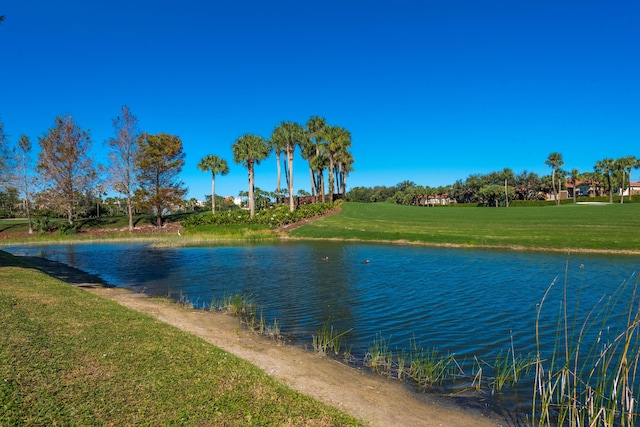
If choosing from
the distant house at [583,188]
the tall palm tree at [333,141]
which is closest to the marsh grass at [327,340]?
the tall palm tree at [333,141]

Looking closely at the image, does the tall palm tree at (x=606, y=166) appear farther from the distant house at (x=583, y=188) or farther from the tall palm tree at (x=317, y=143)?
the tall palm tree at (x=317, y=143)

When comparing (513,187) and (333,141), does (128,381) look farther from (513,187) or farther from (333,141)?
(513,187)

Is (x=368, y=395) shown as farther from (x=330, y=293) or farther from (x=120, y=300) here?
(x=120, y=300)

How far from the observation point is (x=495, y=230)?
3438cm

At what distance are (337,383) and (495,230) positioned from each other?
3131 centimetres

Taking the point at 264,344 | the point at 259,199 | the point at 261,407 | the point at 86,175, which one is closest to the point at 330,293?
the point at 264,344

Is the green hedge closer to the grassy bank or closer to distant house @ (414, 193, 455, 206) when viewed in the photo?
the grassy bank

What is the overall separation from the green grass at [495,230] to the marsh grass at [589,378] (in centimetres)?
1655

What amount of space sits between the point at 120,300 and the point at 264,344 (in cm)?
708

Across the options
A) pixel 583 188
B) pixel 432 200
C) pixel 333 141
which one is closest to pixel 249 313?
pixel 333 141

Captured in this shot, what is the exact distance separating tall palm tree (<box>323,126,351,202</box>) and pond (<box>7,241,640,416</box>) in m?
32.4

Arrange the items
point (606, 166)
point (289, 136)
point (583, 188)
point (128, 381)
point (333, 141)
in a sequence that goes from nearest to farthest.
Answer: point (128, 381) < point (289, 136) < point (333, 141) < point (606, 166) < point (583, 188)

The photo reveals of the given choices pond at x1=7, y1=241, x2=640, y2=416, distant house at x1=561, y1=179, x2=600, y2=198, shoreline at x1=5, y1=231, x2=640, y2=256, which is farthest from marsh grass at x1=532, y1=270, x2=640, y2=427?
distant house at x1=561, y1=179, x2=600, y2=198

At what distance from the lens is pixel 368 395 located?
22.2 feet
